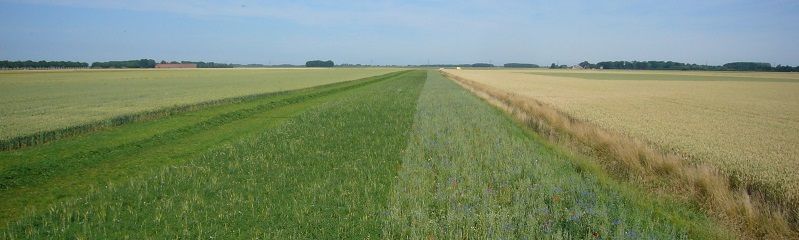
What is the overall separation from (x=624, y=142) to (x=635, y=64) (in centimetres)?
18509

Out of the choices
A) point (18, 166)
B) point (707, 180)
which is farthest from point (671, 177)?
point (18, 166)

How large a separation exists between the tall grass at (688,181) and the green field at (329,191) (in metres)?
0.44

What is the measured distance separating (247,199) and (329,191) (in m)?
1.29

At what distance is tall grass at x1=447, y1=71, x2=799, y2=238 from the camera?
6.24 m

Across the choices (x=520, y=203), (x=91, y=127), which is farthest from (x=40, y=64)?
(x=520, y=203)

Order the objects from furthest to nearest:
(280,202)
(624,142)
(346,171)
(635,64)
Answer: (635,64)
(624,142)
(346,171)
(280,202)

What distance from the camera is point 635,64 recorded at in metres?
176

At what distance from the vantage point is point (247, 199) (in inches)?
291

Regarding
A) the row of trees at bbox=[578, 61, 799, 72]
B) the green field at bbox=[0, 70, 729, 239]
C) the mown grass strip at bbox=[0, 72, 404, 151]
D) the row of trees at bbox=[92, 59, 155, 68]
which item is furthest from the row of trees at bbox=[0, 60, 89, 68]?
the row of trees at bbox=[578, 61, 799, 72]

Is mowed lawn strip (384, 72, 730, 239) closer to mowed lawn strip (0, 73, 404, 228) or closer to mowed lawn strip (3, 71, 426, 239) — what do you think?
mowed lawn strip (3, 71, 426, 239)

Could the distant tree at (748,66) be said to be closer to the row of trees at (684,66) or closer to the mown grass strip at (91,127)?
the row of trees at (684,66)

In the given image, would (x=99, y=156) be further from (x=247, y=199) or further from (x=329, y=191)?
(x=329, y=191)

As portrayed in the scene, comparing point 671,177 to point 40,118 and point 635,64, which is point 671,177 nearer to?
point 40,118

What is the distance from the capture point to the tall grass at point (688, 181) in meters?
6.24
